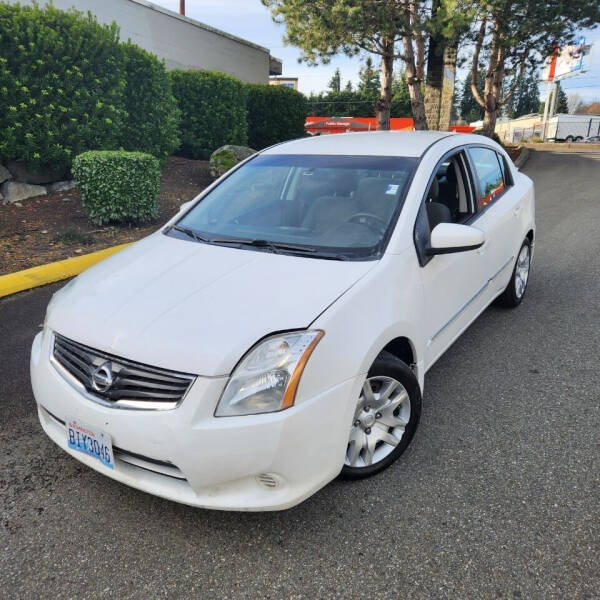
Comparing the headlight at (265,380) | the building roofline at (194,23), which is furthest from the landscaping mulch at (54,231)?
the building roofline at (194,23)

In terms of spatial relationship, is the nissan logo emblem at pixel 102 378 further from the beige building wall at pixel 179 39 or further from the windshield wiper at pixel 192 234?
the beige building wall at pixel 179 39

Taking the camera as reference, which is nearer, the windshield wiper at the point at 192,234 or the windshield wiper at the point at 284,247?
the windshield wiper at the point at 284,247

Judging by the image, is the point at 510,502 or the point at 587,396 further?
the point at 587,396

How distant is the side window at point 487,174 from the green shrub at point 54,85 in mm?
5971

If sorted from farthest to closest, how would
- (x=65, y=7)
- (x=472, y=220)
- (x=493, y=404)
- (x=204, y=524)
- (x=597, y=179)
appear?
(x=597, y=179)
(x=65, y=7)
(x=472, y=220)
(x=493, y=404)
(x=204, y=524)

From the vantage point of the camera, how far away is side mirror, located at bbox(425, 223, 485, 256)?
2.78m

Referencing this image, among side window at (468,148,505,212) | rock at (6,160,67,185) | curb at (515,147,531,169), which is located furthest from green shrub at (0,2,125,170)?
curb at (515,147,531,169)

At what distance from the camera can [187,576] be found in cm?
204

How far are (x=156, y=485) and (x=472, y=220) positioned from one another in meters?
2.70

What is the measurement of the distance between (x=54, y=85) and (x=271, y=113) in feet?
25.4

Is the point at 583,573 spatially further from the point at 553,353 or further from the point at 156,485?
the point at 553,353

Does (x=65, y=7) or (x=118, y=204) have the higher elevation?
(x=65, y=7)

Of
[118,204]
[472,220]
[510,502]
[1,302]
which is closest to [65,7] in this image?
[118,204]

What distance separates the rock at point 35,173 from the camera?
778cm
